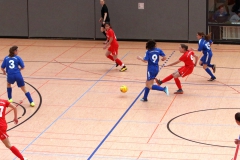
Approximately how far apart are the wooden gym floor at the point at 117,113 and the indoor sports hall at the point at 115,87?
3 centimetres

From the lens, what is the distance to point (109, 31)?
72.5 ft

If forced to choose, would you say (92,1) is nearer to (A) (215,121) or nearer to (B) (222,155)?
(A) (215,121)

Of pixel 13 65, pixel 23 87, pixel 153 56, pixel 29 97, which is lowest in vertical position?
pixel 29 97

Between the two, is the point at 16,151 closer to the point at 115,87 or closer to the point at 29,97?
the point at 29,97

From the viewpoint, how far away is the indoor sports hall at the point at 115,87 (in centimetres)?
1516

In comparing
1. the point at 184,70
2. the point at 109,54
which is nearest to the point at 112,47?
the point at 109,54

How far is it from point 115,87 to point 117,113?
9.48ft

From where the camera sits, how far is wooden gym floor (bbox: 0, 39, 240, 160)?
1484 centimetres

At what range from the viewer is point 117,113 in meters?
17.7

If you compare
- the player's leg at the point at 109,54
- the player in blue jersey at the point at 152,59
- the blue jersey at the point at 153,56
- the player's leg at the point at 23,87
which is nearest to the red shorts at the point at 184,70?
the player in blue jersey at the point at 152,59

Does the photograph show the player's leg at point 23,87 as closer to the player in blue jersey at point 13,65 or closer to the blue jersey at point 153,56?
the player in blue jersey at point 13,65

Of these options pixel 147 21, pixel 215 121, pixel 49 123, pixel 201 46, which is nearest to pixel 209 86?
pixel 201 46

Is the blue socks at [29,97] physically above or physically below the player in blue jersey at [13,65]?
below

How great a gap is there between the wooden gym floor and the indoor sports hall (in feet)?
0.09
